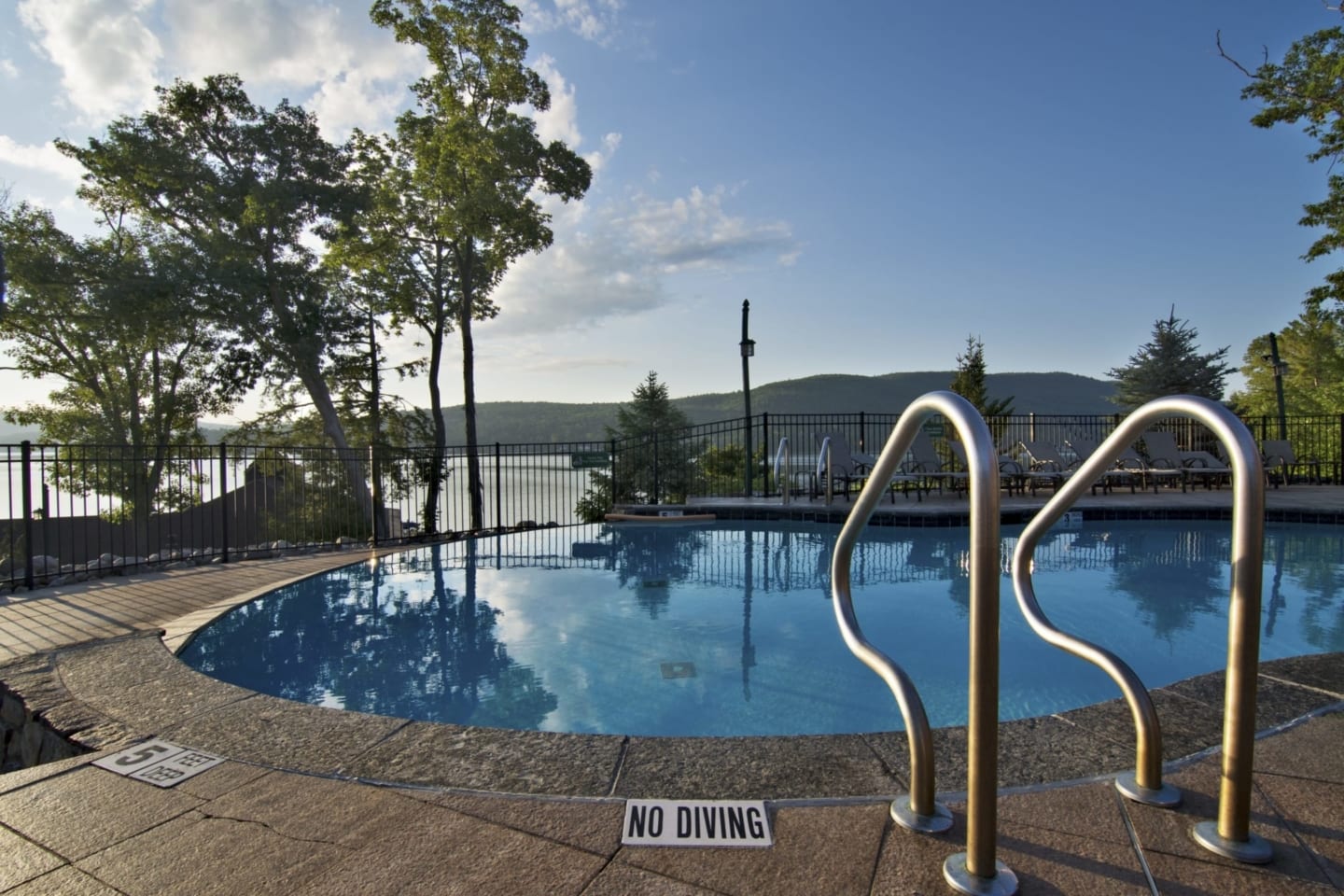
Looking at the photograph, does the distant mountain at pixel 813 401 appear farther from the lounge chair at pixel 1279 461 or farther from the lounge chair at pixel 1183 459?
the lounge chair at pixel 1183 459

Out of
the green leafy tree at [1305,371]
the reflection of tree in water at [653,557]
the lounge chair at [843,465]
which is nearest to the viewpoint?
the reflection of tree in water at [653,557]

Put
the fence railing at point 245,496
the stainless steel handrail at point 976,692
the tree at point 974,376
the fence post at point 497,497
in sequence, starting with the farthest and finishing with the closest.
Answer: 1. the tree at point 974,376
2. the fence post at point 497,497
3. the fence railing at point 245,496
4. the stainless steel handrail at point 976,692

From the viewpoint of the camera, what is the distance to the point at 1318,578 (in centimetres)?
606

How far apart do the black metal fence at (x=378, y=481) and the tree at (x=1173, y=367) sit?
2920 millimetres

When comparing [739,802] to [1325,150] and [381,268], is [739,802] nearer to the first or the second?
[381,268]

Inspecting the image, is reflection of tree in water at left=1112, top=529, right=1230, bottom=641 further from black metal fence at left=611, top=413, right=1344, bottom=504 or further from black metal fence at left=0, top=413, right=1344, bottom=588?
black metal fence at left=0, top=413, right=1344, bottom=588

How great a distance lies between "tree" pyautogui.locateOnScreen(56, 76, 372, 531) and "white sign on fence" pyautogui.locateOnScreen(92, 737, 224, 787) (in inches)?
588

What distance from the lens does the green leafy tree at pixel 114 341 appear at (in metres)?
15.5

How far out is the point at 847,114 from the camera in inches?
381

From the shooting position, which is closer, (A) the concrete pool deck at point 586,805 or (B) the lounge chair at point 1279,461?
(A) the concrete pool deck at point 586,805

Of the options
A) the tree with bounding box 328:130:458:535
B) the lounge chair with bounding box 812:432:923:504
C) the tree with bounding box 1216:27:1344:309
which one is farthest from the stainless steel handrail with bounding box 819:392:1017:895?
the tree with bounding box 1216:27:1344:309

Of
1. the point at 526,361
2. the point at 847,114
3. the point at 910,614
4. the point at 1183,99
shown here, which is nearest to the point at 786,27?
the point at 847,114

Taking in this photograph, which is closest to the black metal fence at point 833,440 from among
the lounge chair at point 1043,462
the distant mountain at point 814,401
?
the lounge chair at point 1043,462

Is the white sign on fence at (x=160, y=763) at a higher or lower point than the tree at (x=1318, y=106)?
lower
